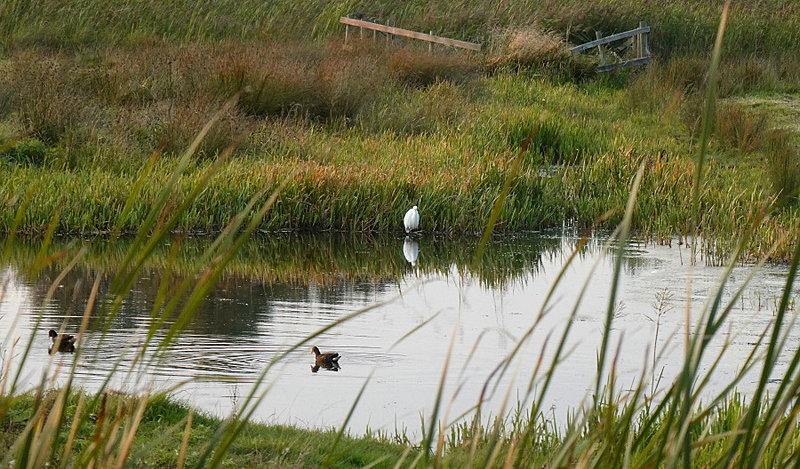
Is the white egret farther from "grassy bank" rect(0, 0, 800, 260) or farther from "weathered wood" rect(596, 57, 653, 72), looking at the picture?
"weathered wood" rect(596, 57, 653, 72)

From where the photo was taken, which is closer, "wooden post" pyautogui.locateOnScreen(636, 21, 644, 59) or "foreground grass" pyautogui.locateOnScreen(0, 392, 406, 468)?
"foreground grass" pyautogui.locateOnScreen(0, 392, 406, 468)

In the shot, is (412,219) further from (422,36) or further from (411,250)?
(422,36)

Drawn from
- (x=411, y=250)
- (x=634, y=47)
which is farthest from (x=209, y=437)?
(x=634, y=47)

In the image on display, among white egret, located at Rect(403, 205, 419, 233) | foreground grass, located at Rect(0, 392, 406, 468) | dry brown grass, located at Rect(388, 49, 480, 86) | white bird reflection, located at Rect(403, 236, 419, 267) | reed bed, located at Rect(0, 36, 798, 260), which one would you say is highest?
dry brown grass, located at Rect(388, 49, 480, 86)

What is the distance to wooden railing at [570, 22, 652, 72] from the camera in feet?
72.9

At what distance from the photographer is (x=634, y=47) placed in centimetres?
2378

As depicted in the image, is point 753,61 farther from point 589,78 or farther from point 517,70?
point 517,70

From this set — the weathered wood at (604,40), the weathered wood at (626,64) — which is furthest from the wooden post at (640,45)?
the weathered wood at (626,64)

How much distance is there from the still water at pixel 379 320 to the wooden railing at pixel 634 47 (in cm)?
1110

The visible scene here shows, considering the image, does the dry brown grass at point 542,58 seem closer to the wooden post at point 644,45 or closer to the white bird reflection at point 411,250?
the wooden post at point 644,45

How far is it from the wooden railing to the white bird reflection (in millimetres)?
11571

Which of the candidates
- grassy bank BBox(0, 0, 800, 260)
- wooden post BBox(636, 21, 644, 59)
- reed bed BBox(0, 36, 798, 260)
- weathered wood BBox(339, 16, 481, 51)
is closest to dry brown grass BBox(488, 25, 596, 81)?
grassy bank BBox(0, 0, 800, 260)

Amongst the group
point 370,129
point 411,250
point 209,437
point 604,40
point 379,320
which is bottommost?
point 209,437

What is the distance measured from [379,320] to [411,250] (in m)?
2.64
